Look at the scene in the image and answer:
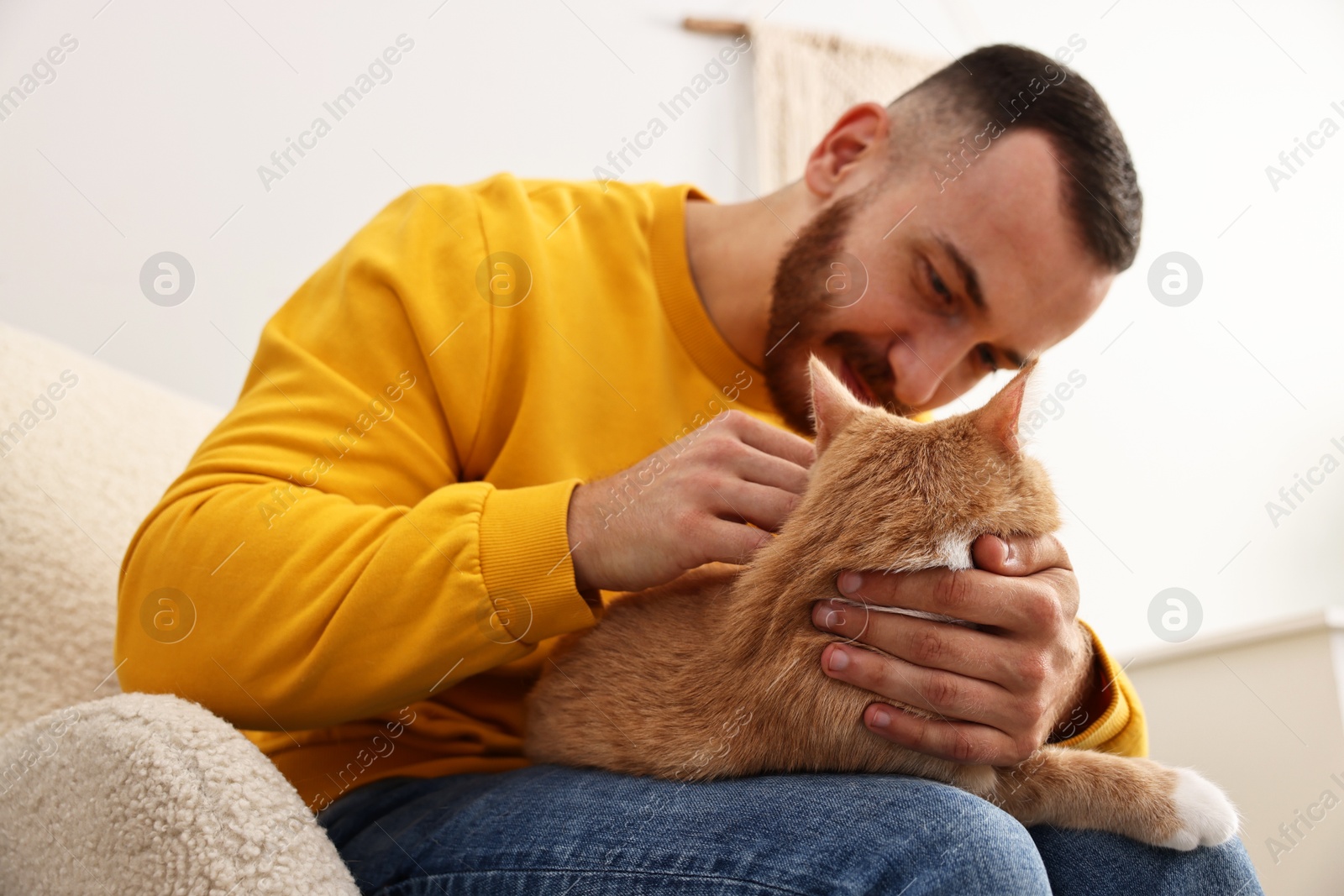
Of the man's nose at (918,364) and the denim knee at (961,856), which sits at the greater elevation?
the man's nose at (918,364)

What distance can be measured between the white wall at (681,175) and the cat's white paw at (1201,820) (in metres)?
1.92

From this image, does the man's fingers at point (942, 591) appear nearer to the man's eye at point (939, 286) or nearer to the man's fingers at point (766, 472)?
the man's fingers at point (766, 472)

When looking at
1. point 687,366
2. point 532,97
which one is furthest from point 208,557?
point 532,97

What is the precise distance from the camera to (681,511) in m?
0.93

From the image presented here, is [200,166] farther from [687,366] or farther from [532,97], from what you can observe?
[687,366]

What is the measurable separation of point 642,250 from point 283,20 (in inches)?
55.7

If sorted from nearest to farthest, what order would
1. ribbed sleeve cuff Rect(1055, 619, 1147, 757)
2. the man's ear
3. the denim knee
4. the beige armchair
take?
1. the denim knee
2. the beige armchair
3. ribbed sleeve cuff Rect(1055, 619, 1147, 757)
4. the man's ear

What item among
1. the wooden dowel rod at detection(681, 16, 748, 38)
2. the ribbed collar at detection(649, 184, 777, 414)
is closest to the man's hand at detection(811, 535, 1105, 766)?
the ribbed collar at detection(649, 184, 777, 414)

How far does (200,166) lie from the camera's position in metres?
2.07

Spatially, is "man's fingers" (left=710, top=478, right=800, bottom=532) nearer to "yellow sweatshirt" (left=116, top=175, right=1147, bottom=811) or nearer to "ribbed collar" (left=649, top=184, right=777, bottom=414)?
"yellow sweatshirt" (left=116, top=175, right=1147, bottom=811)

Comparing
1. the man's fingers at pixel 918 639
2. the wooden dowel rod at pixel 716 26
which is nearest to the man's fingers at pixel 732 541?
the man's fingers at pixel 918 639

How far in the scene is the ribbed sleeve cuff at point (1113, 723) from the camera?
42.6 inches

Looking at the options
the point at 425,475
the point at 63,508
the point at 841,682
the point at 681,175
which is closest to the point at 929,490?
the point at 841,682

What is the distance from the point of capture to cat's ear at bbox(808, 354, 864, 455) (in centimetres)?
100
